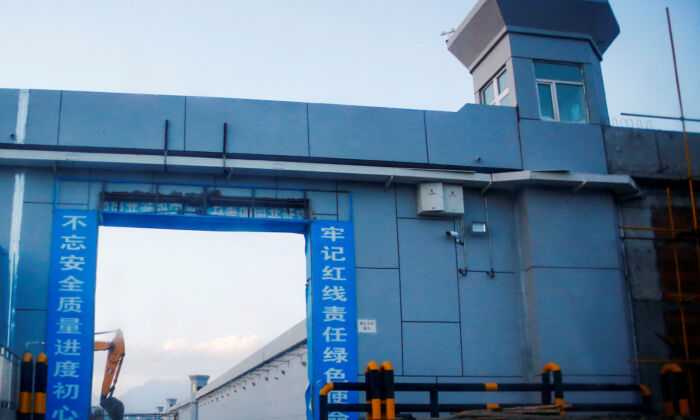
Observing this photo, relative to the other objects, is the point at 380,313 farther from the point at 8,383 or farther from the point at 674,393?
the point at 8,383

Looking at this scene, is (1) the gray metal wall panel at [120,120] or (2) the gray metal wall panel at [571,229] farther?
(2) the gray metal wall panel at [571,229]

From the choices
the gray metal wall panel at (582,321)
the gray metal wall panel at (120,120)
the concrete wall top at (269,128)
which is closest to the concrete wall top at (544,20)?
the concrete wall top at (269,128)

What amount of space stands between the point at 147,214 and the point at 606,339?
816 cm

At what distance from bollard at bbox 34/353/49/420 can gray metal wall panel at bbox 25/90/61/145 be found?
384 cm

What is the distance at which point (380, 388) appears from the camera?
9.17 m

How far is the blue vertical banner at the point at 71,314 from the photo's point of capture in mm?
11273

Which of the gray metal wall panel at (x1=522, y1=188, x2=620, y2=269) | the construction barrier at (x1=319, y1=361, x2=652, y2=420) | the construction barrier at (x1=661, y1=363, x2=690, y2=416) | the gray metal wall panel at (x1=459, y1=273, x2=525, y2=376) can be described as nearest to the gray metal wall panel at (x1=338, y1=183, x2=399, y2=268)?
the gray metal wall panel at (x1=459, y1=273, x2=525, y2=376)

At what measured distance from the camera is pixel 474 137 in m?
14.0

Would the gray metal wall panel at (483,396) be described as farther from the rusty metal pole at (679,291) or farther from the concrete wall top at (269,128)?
the concrete wall top at (269,128)

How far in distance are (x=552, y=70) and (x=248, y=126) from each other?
246 inches

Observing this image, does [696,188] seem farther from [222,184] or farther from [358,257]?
[222,184]

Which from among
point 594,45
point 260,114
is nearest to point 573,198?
point 594,45

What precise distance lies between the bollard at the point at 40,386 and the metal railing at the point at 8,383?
0.33 metres

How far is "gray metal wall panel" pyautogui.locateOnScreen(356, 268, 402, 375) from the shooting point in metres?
12.7
